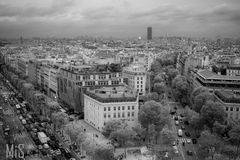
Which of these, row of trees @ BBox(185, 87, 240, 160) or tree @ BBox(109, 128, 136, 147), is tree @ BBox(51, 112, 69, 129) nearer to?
tree @ BBox(109, 128, 136, 147)

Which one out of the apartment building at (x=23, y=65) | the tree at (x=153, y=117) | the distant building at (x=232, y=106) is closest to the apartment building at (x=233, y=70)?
the distant building at (x=232, y=106)

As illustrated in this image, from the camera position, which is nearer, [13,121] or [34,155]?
[34,155]

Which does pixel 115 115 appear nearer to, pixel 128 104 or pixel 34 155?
pixel 128 104

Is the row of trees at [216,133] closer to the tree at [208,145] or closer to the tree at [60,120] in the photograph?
the tree at [208,145]

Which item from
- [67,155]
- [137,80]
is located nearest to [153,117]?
[67,155]

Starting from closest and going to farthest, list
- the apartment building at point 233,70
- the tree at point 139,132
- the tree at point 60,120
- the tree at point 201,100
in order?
the tree at point 139,132, the tree at point 60,120, the tree at point 201,100, the apartment building at point 233,70

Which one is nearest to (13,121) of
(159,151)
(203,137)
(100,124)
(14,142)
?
(14,142)

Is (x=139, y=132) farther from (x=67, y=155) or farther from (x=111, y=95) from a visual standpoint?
(x=67, y=155)
